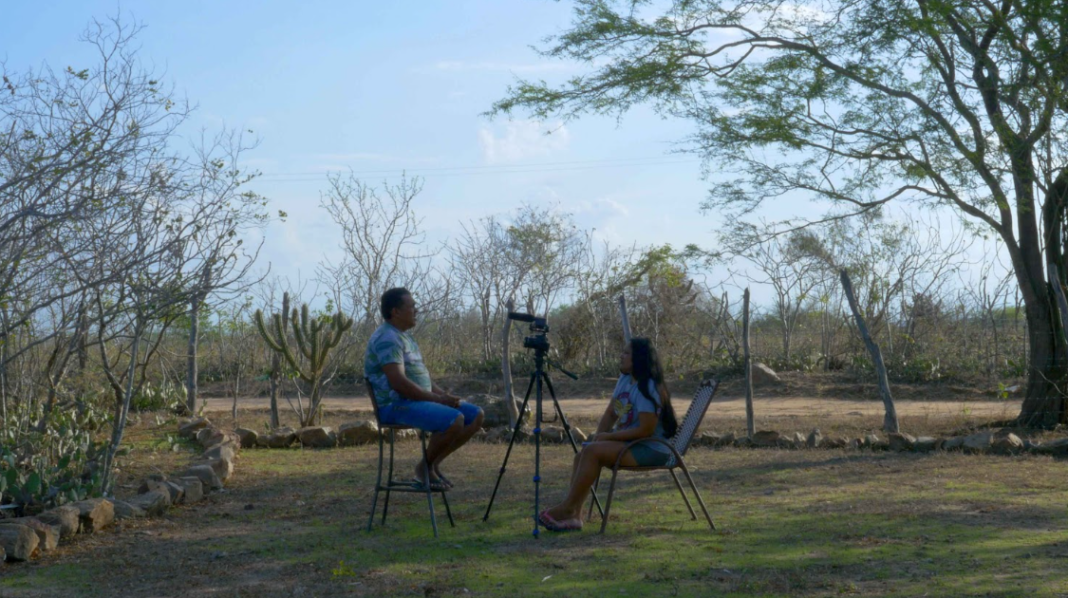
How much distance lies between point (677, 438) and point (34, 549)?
3.58 meters

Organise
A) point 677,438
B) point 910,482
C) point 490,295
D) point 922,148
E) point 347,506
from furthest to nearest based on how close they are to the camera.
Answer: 1. point 490,295
2. point 922,148
3. point 910,482
4. point 347,506
5. point 677,438

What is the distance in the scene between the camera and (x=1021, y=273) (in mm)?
10977

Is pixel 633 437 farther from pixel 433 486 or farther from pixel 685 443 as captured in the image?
pixel 433 486

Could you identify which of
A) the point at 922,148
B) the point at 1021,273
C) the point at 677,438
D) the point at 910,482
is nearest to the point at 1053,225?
the point at 1021,273

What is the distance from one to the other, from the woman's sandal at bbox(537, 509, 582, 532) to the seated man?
657mm

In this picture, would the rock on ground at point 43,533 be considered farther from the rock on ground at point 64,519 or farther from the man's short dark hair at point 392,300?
the man's short dark hair at point 392,300

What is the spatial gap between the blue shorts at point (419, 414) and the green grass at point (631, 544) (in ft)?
2.08

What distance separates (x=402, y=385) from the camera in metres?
6.00

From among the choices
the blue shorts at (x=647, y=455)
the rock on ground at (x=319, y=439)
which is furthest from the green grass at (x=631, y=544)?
the rock on ground at (x=319, y=439)

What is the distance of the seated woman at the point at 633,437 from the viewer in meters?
5.86

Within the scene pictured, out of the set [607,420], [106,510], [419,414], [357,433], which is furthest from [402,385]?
[357,433]

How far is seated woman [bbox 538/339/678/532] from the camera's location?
5859 mm

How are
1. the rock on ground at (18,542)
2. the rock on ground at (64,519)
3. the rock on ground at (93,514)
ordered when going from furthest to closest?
the rock on ground at (93,514), the rock on ground at (64,519), the rock on ground at (18,542)

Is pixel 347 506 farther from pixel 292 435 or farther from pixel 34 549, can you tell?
pixel 292 435
